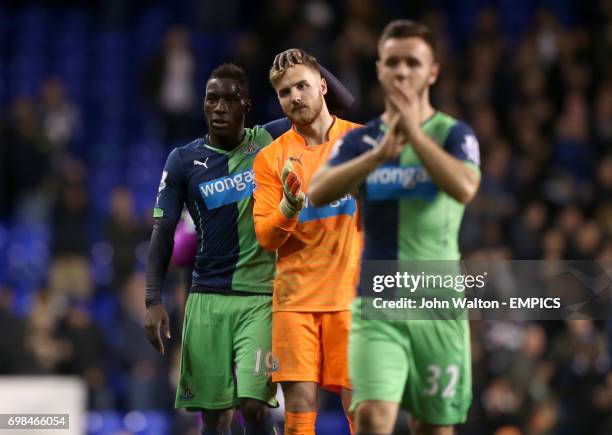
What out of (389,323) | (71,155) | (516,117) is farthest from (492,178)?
(389,323)

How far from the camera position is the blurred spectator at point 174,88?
16.7m

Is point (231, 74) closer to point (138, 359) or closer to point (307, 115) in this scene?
point (307, 115)

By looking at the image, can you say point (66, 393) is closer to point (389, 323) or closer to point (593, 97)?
point (389, 323)

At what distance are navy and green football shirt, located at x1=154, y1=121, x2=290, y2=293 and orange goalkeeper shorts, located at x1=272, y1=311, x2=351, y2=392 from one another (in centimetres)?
42

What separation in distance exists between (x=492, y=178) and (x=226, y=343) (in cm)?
836

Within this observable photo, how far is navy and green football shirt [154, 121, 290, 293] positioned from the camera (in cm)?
721

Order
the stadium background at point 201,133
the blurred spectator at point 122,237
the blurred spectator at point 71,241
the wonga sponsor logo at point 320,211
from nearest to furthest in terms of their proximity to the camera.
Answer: the wonga sponsor logo at point 320,211
the stadium background at point 201,133
the blurred spectator at point 122,237
the blurred spectator at point 71,241

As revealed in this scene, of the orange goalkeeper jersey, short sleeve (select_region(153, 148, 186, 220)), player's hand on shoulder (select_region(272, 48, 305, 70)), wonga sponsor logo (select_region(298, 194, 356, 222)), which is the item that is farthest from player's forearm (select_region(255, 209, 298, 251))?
player's hand on shoulder (select_region(272, 48, 305, 70))

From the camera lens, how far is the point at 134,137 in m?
17.2

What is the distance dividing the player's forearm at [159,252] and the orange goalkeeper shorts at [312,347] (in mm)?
866

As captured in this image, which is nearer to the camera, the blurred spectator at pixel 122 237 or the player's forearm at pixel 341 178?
the player's forearm at pixel 341 178

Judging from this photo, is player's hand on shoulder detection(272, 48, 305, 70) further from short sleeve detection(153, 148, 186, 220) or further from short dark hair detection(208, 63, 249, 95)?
short sleeve detection(153, 148, 186, 220)

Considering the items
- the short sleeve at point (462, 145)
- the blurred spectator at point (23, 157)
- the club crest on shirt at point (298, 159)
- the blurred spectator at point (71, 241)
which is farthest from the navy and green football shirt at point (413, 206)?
the blurred spectator at point (23, 157)

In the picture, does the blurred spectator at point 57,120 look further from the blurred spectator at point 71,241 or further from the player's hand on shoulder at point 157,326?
the player's hand on shoulder at point 157,326
